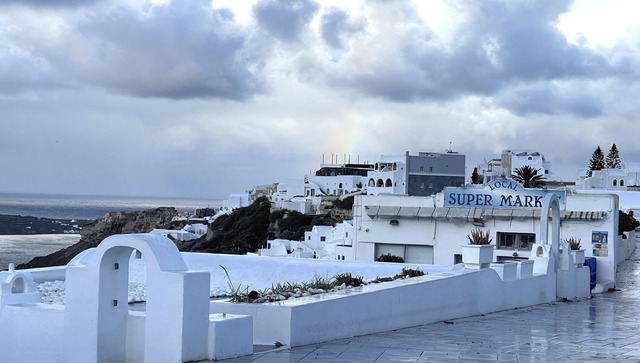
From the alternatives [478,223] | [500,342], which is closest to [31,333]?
[500,342]

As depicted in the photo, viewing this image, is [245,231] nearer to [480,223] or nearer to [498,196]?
[480,223]

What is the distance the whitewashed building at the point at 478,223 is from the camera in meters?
29.6

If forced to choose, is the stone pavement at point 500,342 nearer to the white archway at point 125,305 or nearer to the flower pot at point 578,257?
the white archway at point 125,305

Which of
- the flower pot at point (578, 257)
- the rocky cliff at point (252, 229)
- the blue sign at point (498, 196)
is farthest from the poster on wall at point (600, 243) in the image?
the rocky cliff at point (252, 229)

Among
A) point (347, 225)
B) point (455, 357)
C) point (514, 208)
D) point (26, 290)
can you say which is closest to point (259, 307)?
point (455, 357)

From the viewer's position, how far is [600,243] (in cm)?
2938

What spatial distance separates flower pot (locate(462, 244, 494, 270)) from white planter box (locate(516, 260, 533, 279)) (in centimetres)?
184

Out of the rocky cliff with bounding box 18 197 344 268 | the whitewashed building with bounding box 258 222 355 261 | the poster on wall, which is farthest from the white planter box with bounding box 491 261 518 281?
the rocky cliff with bounding box 18 197 344 268

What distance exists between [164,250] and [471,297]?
25.9 feet

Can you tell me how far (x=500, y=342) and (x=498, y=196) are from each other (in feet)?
64.9

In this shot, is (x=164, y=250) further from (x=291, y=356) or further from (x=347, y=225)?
(x=347, y=225)

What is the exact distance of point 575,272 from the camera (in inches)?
849

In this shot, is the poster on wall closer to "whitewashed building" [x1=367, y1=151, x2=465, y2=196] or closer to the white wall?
the white wall

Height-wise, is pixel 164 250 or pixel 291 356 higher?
pixel 164 250
